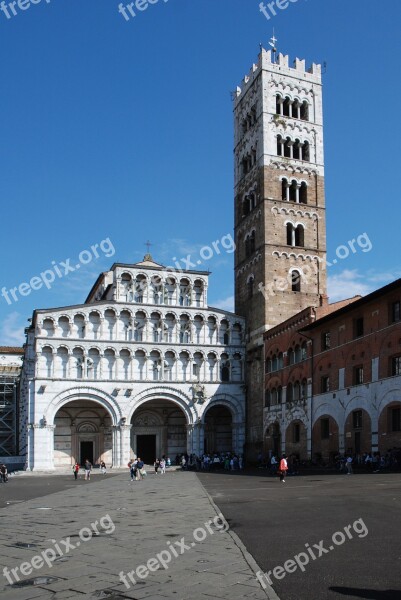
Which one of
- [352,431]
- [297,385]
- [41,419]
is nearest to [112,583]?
[352,431]

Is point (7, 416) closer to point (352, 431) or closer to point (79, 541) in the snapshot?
point (352, 431)

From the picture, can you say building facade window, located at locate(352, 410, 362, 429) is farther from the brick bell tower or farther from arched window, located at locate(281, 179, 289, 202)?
arched window, located at locate(281, 179, 289, 202)

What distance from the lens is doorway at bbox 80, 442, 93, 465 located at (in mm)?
57250

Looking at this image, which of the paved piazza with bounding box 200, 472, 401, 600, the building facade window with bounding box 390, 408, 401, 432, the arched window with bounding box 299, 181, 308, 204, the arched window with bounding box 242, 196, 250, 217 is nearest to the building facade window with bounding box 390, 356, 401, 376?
the building facade window with bounding box 390, 408, 401, 432

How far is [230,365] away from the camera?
5878 cm

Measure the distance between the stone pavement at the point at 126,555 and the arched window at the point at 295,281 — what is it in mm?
38417

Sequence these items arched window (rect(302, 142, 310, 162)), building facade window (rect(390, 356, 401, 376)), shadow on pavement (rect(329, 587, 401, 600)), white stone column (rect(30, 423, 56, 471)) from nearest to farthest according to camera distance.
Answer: shadow on pavement (rect(329, 587, 401, 600)) → building facade window (rect(390, 356, 401, 376)) → white stone column (rect(30, 423, 56, 471)) → arched window (rect(302, 142, 310, 162))

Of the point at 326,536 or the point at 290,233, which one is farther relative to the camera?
the point at 290,233

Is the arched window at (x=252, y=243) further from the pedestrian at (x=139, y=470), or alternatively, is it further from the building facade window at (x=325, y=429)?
the pedestrian at (x=139, y=470)

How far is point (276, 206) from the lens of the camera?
58062 millimetres

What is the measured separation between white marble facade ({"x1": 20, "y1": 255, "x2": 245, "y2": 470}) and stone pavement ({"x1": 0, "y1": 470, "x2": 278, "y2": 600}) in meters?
33.6
